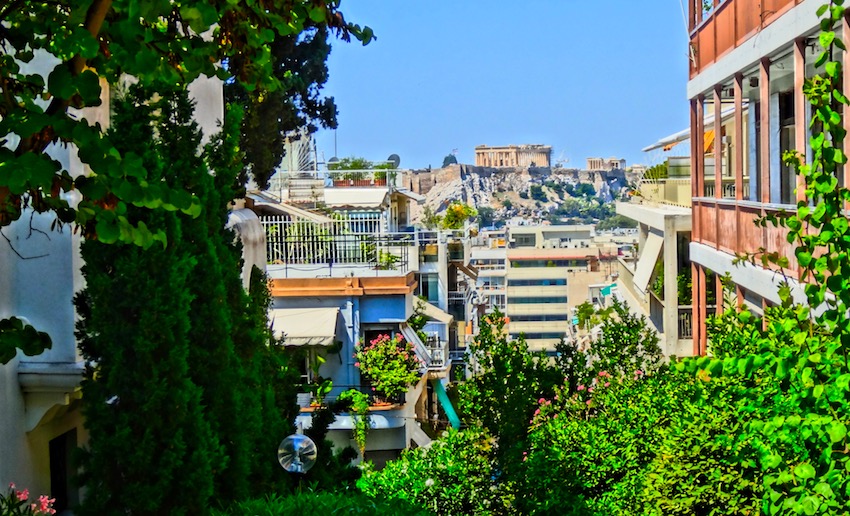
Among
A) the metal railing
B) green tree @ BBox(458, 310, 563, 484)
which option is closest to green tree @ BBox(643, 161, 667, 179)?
the metal railing

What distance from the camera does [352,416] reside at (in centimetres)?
2316

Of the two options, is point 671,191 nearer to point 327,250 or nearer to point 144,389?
point 327,250

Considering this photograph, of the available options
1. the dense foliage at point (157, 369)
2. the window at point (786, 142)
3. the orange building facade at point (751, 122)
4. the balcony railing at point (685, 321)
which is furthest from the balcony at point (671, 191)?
the dense foliage at point (157, 369)

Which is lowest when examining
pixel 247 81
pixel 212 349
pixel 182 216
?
pixel 212 349

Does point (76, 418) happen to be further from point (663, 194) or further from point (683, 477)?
point (663, 194)

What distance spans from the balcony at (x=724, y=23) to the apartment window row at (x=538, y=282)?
13671cm

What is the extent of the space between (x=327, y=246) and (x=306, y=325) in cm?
281

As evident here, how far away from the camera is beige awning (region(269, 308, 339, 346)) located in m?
22.8

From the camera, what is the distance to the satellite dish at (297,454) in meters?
9.66

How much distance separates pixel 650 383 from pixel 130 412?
14.6 ft


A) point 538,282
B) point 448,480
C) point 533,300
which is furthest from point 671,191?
point 533,300

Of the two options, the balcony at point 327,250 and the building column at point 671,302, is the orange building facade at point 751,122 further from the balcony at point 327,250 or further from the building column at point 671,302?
the balcony at point 327,250

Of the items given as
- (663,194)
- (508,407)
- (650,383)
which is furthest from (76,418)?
(663,194)

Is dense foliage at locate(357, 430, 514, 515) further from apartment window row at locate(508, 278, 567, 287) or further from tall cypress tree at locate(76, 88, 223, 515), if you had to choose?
apartment window row at locate(508, 278, 567, 287)
